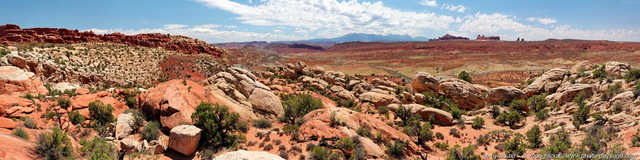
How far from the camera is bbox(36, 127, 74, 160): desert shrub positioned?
8.98 meters

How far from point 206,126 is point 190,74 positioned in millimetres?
37279

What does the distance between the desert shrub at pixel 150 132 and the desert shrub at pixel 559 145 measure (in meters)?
18.4

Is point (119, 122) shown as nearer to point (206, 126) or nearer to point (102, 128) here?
point (102, 128)

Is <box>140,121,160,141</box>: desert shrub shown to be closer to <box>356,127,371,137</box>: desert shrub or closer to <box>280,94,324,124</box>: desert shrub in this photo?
<box>280,94,324,124</box>: desert shrub

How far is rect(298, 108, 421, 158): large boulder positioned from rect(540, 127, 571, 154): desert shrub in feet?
19.0

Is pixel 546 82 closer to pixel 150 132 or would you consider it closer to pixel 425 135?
pixel 425 135

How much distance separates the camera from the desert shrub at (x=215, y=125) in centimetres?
1335

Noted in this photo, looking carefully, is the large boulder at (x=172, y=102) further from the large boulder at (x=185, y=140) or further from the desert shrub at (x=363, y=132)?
the desert shrub at (x=363, y=132)

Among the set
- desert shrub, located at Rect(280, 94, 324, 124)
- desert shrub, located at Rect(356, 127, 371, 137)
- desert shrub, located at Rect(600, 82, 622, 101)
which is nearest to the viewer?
desert shrub, located at Rect(356, 127, 371, 137)

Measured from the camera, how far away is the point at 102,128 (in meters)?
14.2

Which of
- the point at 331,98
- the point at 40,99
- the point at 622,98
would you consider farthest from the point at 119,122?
the point at 622,98

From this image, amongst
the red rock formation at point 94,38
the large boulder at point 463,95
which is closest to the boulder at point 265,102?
the large boulder at point 463,95

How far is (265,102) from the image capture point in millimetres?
21156

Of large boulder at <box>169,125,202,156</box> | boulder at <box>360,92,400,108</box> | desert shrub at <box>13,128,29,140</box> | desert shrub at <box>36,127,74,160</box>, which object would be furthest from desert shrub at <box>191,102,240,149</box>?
boulder at <box>360,92,400,108</box>
